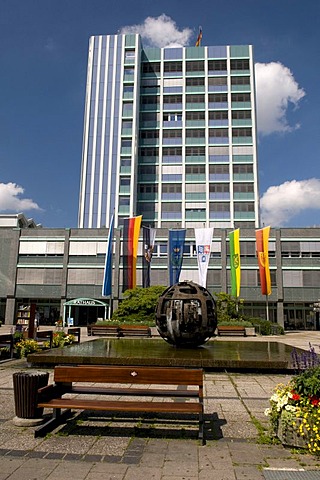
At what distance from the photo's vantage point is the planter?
5.16 meters

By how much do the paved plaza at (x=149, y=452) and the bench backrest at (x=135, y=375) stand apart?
77 cm

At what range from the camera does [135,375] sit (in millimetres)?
5867

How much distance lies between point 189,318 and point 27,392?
24.1 ft

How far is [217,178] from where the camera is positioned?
66.0 meters

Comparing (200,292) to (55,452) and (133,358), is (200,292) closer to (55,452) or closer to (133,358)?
(133,358)

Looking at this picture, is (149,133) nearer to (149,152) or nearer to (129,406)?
(149,152)

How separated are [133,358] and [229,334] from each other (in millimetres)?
18279

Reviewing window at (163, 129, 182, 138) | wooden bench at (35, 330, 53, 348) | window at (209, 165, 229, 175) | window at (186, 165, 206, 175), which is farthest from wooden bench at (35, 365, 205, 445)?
window at (163, 129, 182, 138)

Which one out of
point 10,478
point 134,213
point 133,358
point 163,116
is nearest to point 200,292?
point 133,358

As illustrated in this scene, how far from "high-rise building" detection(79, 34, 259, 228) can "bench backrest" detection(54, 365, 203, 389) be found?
56.3 metres

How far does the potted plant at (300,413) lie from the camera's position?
5086mm

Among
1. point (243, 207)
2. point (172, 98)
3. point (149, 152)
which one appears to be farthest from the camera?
point (172, 98)

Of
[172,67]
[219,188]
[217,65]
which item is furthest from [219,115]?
[219,188]

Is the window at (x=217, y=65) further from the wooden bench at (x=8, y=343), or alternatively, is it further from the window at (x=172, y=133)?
the wooden bench at (x=8, y=343)
